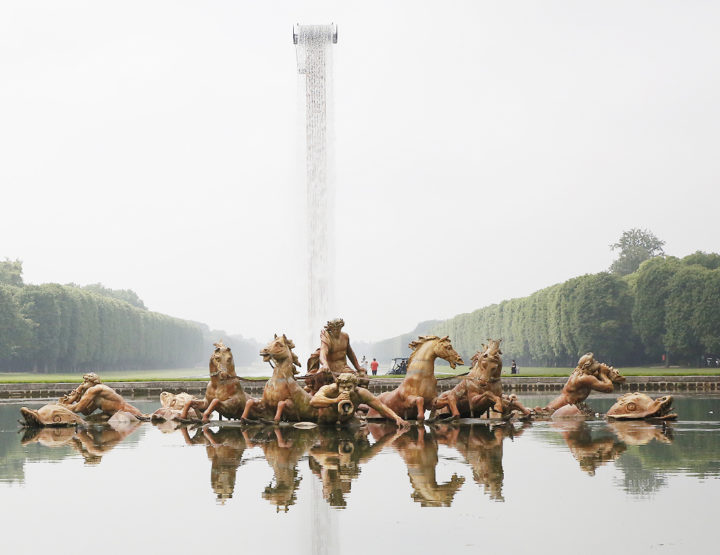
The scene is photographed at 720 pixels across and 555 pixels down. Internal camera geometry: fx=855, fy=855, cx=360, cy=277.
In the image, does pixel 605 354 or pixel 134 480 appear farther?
pixel 605 354

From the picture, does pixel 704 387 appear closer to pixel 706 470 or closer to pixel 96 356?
pixel 706 470

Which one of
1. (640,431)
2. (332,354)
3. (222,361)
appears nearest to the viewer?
(640,431)

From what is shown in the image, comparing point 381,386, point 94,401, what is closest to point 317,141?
point 381,386

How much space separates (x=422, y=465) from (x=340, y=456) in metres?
1.19

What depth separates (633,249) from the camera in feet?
299

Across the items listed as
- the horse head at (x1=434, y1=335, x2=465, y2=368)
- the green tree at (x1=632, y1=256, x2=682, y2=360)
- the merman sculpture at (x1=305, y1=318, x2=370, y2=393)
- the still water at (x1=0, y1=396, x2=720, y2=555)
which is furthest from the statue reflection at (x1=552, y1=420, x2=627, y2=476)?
the green tree at (x1=632, y1=256, x2=682, y2=360)

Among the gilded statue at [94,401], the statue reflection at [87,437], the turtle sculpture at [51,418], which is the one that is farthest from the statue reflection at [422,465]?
the turtle sculpture at [51,418]

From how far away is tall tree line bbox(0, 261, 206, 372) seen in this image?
60.5 m

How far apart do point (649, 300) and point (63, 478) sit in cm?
5179

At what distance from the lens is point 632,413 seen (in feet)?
48.0

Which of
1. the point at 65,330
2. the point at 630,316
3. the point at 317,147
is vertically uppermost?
the point at 317,147

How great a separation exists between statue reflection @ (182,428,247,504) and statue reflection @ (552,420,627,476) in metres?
3.39

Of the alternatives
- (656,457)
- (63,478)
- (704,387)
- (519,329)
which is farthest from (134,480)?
(519,329)

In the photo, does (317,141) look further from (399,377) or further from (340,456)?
(340,456)
